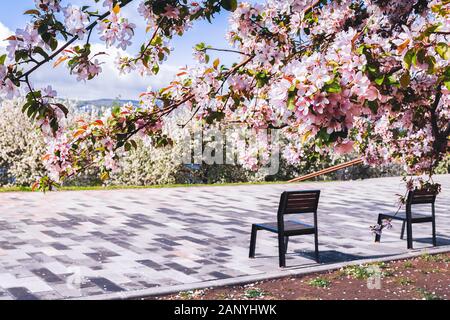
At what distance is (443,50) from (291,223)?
517cm

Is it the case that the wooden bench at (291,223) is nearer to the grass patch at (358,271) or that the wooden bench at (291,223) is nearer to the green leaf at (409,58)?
the grass patch at (358,271)

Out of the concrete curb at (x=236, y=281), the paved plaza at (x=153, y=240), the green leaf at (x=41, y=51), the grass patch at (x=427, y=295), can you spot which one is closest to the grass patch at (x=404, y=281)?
the grass patch at (x=427, y=295)

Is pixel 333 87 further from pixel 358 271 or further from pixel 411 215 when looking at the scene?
pixel 411 215

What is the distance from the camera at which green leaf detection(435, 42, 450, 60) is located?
261cm

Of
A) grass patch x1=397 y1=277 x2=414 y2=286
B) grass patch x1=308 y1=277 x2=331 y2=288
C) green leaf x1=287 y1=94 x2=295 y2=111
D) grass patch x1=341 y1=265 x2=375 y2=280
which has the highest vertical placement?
green leaf x1=287 y1=94 x2=295 y2=111

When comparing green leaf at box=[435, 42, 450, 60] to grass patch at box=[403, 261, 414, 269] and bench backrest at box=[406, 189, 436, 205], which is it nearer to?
grass patch at box=[403, 261, 414, 269]

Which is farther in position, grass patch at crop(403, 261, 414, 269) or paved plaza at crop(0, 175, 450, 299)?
grass patch at crop(403, 261, 414, 269)

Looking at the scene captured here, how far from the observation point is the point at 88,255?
24.2 ft

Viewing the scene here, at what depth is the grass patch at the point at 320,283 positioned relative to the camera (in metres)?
6.09

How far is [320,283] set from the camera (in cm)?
614

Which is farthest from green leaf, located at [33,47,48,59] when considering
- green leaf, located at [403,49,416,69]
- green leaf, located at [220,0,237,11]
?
green leaf, located at [403,49,416,69]

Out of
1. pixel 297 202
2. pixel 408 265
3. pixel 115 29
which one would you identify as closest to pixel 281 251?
pixel 297 202

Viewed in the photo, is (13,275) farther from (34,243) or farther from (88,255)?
(34,243)
